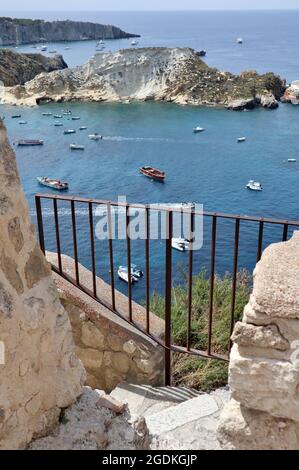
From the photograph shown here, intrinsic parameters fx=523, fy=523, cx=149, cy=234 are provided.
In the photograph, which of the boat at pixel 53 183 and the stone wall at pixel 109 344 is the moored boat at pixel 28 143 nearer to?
the boat at pixel 53 183

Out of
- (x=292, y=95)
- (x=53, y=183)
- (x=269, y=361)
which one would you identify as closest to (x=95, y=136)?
(x=53, y=183)

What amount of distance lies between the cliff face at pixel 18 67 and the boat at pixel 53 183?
38.2m

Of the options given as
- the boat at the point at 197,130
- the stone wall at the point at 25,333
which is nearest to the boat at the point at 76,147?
the boat at the point at 197,130

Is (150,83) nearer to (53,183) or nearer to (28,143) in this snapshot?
(28,143)

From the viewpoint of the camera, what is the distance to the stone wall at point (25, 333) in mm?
2484

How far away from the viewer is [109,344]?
473 cm

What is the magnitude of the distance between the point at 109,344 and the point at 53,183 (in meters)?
28.8

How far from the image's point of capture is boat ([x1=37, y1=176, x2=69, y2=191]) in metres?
32.6

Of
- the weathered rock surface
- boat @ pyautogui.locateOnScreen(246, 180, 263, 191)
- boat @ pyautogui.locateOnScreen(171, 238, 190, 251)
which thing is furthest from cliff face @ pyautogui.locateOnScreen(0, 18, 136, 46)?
boat @ pyautogui.locateOnScreen(171, 238, 190, 251)

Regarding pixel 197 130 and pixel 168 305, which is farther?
pixel 197 130

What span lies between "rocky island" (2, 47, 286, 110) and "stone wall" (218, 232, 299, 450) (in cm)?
5628

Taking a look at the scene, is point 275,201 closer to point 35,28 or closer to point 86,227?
point 86,227

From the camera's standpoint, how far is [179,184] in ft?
112

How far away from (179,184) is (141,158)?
702 centimetres
